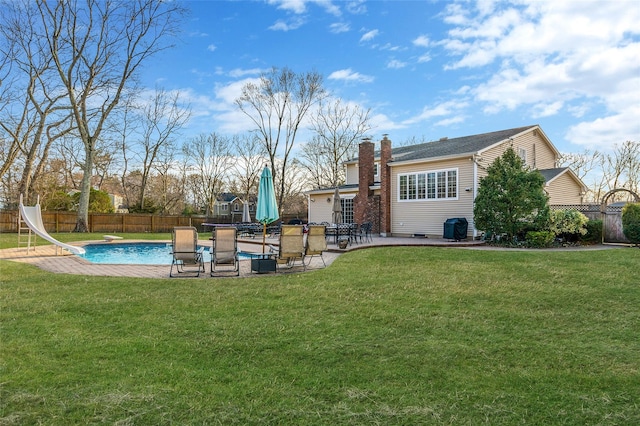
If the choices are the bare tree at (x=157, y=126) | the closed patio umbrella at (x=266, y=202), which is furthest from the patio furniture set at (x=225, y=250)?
the bare tree at (x=157, y=126)

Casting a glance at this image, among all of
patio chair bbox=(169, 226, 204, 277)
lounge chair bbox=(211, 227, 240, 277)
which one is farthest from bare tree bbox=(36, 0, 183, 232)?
lounge chair bbox=(211, 227, 240, 277)

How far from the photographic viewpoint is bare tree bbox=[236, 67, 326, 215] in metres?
34.2

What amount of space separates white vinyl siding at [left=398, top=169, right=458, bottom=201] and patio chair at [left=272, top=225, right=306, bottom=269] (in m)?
10.7

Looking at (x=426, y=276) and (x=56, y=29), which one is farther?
(x=56, y=29)

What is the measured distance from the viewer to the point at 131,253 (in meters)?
15.1

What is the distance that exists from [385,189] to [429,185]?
2.33 metres

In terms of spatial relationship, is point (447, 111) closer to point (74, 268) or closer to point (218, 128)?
point (74, 268)

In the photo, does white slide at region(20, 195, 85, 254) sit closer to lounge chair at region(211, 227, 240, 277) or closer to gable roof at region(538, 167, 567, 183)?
lounge chair at region(211, 227, 240, 277)

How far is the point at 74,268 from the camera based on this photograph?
30.1 feet

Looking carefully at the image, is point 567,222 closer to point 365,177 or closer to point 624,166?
point 365,177

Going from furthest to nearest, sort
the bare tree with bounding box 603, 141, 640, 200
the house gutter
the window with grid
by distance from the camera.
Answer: the bare tree with bounding box 603, 141, 640, 200
the window with grid
the house gutter

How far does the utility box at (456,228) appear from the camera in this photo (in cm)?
1616

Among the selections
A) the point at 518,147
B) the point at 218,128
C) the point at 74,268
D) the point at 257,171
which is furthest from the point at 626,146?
the point at 74,268

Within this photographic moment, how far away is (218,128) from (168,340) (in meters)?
38.2
